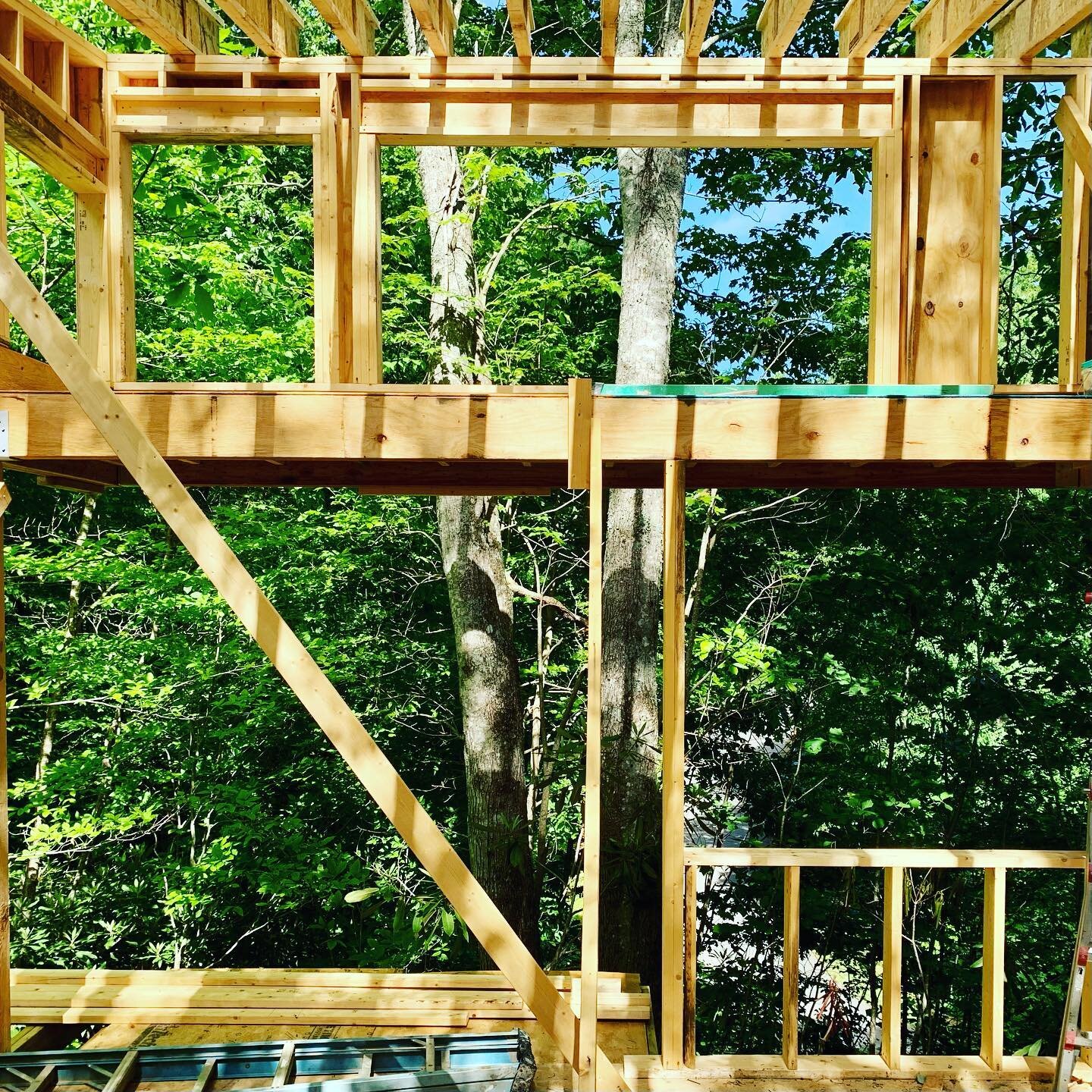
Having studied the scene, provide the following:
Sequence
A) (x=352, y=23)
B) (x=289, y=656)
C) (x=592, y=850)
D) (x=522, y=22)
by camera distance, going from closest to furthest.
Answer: (x=289, y=656), (x=592, y=850), (x=522, y=22), (x=352, y=23)

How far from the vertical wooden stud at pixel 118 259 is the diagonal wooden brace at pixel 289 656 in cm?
245

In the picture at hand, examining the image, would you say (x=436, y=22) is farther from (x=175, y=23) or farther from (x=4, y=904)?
(x=4, y=904)

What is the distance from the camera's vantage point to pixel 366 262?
5.46 meters

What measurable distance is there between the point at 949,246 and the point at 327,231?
3.54 metres

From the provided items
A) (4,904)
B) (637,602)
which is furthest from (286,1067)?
(637,602)

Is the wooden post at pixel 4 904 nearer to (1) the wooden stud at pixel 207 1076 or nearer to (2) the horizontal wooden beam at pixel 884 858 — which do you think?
(1) the wooden stud at pixel 207 1076

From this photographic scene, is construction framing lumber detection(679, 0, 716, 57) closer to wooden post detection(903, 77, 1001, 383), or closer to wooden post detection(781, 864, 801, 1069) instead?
wooden post detection(903, 77, 1001, 383)

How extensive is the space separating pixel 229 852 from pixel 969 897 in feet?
23.6

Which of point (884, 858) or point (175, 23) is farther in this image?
point (175, 23)

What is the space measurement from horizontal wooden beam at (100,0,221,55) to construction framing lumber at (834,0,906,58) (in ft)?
11.6

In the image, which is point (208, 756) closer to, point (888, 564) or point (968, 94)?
point (888, 564)

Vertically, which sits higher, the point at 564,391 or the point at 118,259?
the point at 118,259

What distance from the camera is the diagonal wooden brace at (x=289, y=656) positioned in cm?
293

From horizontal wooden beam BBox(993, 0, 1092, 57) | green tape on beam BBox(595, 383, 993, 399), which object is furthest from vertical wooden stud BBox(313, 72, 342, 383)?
horizontal wooden beam BBox(993, 0, 1092, 57)
